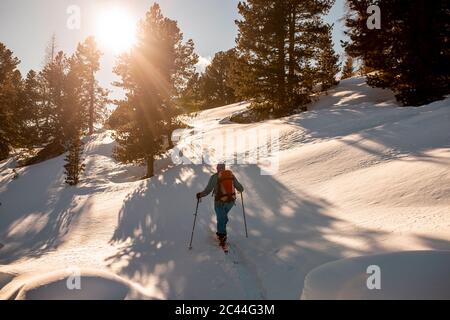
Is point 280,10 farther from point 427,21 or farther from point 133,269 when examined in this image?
point 133,269

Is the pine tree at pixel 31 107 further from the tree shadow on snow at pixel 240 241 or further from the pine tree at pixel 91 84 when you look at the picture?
the tree shadow on snow at pixel 240 241

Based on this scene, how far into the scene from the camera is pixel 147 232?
1091 cm

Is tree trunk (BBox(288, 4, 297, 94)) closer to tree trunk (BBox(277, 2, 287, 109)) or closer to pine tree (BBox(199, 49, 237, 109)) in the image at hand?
tree trunk (BBox(277, 2, 287, 109))

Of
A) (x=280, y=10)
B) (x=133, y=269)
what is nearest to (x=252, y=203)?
(x=133, y=269)

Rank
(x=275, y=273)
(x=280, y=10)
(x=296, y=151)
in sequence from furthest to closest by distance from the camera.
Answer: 1. (x=280, y=10)
2. (x=296, y=151)
3. (x=275, y=273)

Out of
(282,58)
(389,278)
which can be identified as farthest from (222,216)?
(282,58)

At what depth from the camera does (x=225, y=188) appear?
27.8 feet

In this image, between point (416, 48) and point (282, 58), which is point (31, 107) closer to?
point (282, 58)

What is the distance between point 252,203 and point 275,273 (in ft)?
15.3

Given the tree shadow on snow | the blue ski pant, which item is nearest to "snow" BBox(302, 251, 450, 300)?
the tree shadow on snow

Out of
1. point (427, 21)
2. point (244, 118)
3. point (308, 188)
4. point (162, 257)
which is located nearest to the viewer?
point (162, 257)

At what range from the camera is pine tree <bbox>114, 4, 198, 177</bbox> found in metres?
18.5

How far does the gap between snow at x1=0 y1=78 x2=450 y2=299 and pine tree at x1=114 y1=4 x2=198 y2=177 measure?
212 cm

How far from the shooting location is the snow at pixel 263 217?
6.27m
